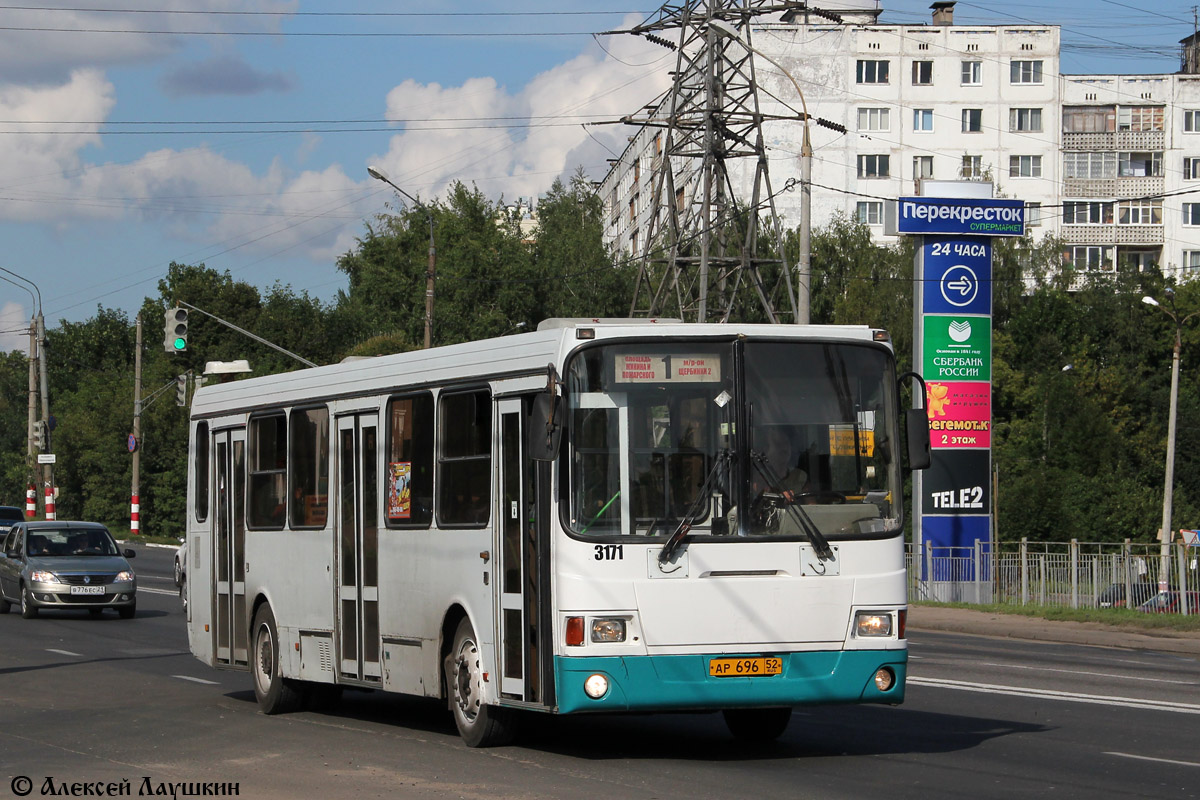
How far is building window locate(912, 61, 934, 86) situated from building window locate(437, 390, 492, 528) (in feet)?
234

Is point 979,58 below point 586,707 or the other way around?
the other way around

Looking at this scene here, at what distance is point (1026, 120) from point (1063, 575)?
5346 centimetres

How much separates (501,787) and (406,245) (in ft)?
278

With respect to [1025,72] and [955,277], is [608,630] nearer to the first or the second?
[955,277]

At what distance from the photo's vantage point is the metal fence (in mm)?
27875

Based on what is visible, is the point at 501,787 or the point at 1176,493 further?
the point at 1176,493

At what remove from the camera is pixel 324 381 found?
13414 mm

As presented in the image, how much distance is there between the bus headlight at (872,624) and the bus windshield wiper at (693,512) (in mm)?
1229

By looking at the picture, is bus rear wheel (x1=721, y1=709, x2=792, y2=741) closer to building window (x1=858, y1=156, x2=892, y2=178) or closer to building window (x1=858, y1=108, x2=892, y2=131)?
building window (x1=858, y1=156, x2=892, y2=178)

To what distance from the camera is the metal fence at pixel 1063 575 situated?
27.9 metres

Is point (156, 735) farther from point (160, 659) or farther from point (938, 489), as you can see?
point (938, 489)

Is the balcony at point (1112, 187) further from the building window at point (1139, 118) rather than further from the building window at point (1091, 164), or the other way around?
the building window at point (1139, 118)

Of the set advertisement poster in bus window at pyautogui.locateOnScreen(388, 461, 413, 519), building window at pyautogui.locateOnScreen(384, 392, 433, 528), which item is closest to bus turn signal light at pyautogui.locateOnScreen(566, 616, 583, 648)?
building window at pyautogui.locateOnScreen(384, 392, 433, 528)

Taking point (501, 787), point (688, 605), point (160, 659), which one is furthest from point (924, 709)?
point (160, 659)
